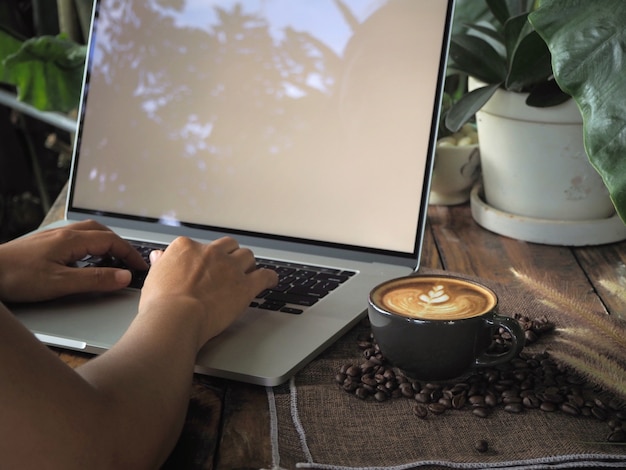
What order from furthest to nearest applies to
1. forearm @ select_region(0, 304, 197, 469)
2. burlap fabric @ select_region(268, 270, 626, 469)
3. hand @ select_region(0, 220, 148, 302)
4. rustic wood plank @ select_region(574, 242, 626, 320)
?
rustic wood plank @ select_region(574, 242, 626, 320)
hand @ select_region(0, 220, 148, 302)
burlap fabric @ select_region(268, 270, 626, 469)
forearm @ select_region(0, 304, 197, 469)

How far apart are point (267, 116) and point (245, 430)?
0.52m

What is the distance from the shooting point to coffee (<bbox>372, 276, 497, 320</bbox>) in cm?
74

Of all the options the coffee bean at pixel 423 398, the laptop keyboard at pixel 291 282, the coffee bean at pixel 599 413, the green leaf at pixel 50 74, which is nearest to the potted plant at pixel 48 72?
the green leaf at pixel 50 74

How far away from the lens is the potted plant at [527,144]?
1.13 metres

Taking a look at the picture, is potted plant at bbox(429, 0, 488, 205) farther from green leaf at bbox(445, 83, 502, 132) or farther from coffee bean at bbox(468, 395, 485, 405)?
coffee bean at bbox(468, 395, 485, 405)

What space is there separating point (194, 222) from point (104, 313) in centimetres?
28

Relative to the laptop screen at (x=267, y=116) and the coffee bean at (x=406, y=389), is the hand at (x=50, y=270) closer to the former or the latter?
the laptop screen at (x=267, y=116)

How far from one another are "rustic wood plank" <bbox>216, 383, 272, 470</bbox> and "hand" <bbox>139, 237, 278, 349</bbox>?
0.06m

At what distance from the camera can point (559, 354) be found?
2.46 ft

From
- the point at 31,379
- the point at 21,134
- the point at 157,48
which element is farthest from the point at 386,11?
the point at 21,134

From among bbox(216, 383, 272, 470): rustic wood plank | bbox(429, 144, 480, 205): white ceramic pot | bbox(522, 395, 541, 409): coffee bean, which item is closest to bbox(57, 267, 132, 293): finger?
bbox(216, 383, 272, 470): rustic wood plank

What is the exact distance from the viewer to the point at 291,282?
0.96 meters

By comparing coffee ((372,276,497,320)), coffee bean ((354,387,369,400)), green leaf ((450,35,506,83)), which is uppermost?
green leaf ((450,35,506,83))

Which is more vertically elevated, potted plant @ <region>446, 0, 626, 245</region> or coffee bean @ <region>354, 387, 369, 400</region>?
potted plant @ <region>446, 0, 626, 245</region>
